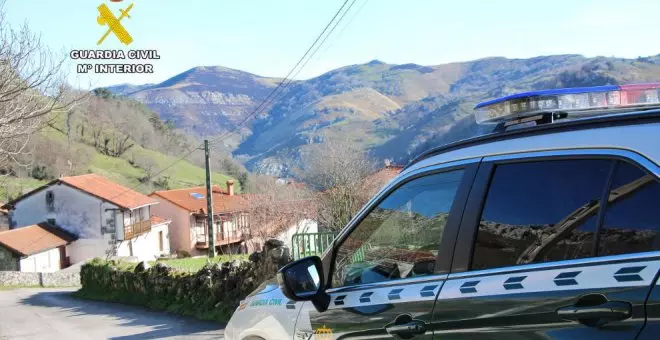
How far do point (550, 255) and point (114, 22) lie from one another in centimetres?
1850

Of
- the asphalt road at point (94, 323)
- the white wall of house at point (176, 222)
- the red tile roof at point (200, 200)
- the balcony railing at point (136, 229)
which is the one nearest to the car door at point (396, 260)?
the asphalt road at point (94, 323)

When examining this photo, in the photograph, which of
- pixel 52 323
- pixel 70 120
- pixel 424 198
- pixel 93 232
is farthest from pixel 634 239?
pixel 70 120

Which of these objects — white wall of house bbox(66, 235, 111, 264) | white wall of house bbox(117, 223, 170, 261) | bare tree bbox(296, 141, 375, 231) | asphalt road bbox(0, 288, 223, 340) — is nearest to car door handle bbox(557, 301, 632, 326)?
asphalt road bbox(0, 288, 223, 340)

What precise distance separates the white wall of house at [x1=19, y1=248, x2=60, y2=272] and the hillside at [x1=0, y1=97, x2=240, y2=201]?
23.8 metres

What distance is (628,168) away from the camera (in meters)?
2.09

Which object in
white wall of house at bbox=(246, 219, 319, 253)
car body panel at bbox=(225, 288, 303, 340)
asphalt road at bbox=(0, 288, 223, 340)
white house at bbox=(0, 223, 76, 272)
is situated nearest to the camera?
car body panel at bbox=(225, 288, 303, 340)

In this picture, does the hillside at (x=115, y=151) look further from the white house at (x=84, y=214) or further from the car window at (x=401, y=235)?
the car window at (x=401, y=235)

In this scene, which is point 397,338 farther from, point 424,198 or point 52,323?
point 52,323

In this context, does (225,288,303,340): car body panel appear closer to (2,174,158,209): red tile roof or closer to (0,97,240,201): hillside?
(2,174,158,209): red tile roof

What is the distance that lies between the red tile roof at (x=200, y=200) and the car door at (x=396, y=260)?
55.3 m

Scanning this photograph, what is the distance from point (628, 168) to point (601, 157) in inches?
4.5

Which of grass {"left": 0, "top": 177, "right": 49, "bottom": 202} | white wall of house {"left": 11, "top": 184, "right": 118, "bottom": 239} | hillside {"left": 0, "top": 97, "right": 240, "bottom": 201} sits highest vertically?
hillside {"left": 0, "top": 97, "right": 240, "bottom": 201}

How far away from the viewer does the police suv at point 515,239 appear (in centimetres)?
204

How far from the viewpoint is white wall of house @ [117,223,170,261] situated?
56.3m
